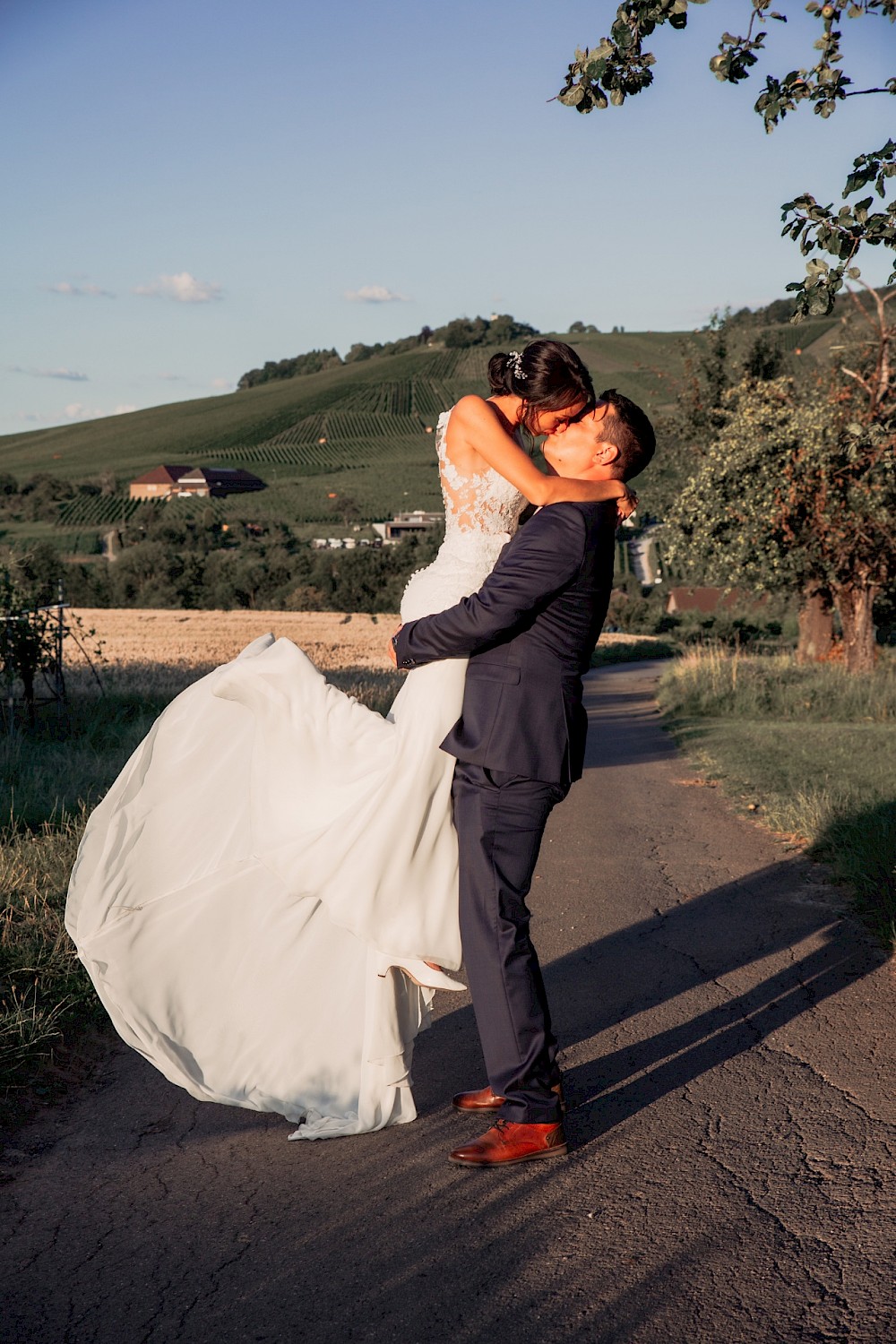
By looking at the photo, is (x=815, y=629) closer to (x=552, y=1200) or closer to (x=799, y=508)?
(x=799, y=508)

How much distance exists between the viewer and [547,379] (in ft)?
12.5

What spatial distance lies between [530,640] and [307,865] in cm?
108

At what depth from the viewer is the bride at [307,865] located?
4.02 metres

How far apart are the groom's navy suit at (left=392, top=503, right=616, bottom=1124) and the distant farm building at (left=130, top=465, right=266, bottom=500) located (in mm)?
93377

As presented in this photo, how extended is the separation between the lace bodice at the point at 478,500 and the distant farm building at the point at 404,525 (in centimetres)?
7207

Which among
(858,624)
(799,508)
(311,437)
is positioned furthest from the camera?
(311,437)

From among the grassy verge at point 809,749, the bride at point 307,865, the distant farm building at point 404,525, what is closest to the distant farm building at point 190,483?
the distant farm building at point 404,525

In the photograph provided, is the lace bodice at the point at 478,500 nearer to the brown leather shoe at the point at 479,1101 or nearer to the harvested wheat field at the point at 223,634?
the brown leather shoe at the point at 479,1101

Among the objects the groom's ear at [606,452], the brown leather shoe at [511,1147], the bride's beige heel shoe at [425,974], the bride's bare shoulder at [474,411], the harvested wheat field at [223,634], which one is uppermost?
the bride's bare shoulder at [474,411]

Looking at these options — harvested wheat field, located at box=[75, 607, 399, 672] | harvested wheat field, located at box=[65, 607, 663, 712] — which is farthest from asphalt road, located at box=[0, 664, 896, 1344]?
harvested wheat field, located at box=[75, 607, 399, 672]

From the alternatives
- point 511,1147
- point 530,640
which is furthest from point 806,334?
point 511,1147

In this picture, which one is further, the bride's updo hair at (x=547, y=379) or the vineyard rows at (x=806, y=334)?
the vineyard rows at (x=806, y=334)

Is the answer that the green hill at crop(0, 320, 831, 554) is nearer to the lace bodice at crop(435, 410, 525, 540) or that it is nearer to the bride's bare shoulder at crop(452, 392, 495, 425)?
the lace bodice at crop(435, 410, 525, 540)

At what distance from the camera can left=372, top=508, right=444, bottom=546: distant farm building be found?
79.2 meters
